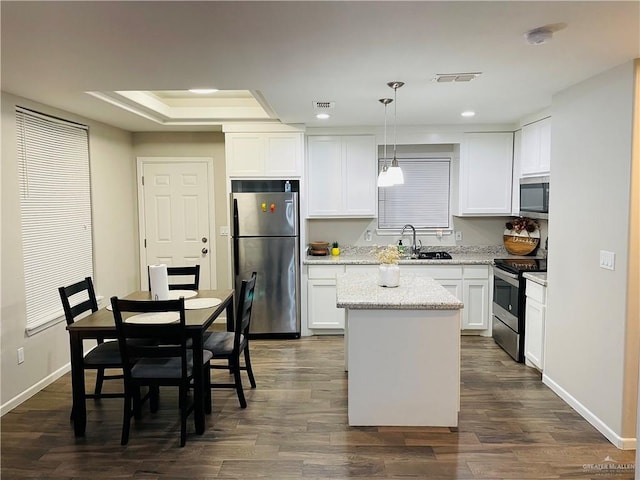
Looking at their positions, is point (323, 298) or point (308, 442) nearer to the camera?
point (308, 442)

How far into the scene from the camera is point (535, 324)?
3873 millimetres

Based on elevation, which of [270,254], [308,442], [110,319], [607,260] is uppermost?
[607,260]

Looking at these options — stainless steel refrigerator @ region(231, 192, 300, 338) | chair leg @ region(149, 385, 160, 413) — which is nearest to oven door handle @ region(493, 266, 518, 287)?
stainless steel refrigerator @ region(231, 192, 300, 338)

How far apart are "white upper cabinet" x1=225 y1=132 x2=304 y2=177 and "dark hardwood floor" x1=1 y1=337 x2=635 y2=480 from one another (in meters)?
2.31

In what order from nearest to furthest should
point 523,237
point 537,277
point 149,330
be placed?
point 149,330 < point 537,277 < point 523,237

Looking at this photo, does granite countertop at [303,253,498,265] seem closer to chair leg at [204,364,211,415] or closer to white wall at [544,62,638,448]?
white wall at [544,62,638,448]

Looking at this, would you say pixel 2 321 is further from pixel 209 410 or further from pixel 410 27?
pixel 410 27

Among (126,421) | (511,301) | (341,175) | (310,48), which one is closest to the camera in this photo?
(310,48)

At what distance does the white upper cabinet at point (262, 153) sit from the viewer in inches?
192

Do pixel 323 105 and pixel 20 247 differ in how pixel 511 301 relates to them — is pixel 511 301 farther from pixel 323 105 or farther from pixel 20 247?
pixel 20 247

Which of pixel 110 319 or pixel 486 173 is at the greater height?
pixel 486 173

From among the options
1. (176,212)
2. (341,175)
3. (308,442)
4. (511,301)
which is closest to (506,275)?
(511,301)

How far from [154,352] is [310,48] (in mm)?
1991

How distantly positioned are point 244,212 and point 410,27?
3.05 meters
